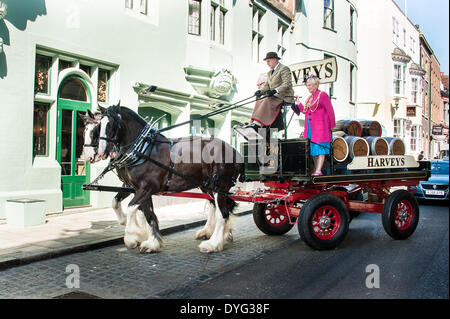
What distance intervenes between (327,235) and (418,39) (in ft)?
114

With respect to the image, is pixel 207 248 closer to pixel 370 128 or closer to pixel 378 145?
pixel 378 145

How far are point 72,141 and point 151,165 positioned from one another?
13.9 feet

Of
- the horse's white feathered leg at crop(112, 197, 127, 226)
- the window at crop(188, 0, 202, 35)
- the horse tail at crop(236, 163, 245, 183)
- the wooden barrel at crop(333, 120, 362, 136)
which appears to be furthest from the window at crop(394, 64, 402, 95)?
the horse's white feathered leg at crop(112, 197, 127, 226)

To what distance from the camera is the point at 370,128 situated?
7.89 m

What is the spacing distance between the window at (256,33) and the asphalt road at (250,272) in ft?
32.7

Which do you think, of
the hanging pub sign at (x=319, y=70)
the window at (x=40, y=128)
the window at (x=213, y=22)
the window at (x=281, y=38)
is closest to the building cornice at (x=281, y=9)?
the window at (x=281, y=38)

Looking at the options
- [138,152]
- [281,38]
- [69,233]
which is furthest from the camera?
[281,38]

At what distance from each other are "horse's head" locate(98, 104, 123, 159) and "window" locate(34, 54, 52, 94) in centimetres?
371

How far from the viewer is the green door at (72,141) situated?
8852 millimetres

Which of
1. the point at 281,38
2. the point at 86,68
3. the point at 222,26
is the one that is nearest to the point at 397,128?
the point at 281,38

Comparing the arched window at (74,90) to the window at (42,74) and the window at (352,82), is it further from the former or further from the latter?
the window at (352,82)

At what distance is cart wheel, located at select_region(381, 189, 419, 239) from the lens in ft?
20.8

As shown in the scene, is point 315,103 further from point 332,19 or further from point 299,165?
point 332,19
